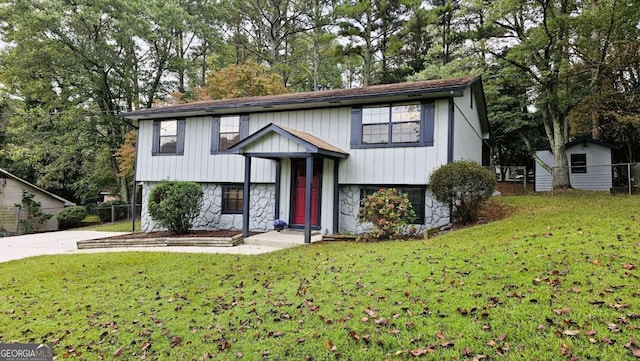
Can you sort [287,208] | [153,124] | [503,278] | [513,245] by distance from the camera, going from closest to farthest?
1. [503,278]
2. [513,245]
3. [287,208]
4. [153,124]

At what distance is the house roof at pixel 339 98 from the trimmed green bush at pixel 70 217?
340 inches

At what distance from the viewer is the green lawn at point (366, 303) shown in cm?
320

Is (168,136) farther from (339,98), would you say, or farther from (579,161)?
(579,161)

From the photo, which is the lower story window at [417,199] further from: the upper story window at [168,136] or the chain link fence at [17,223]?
the chain link fence at [17,223]

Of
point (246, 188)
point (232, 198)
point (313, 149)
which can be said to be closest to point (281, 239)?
point (246, 188)

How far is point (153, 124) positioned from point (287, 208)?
20.2ft

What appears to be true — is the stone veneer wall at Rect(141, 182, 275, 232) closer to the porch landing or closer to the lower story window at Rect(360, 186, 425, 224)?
the porch landing

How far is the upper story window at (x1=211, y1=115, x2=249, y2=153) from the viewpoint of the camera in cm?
1207

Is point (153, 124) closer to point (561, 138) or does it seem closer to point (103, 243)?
point (103, 243)

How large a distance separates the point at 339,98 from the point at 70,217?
15.8 meters

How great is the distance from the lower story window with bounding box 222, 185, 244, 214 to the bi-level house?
34mm

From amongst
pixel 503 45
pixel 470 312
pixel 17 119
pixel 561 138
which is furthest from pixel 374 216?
pixel 17 119

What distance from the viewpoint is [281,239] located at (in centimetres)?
959

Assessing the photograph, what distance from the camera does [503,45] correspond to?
19.3 metres
